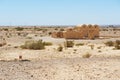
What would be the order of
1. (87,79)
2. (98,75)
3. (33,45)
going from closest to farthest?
1. (87,79)
2. (98,75)
3. (33,45)

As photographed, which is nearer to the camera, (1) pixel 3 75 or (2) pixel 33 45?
(1) pixel 3 75

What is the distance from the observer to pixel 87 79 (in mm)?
12602

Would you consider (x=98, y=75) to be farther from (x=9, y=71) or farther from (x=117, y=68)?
(x=9, y=71)

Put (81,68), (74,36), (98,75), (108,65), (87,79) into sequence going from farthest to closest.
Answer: (74,36) < (108,65) < (81,68) < (98,75) < (87,79)

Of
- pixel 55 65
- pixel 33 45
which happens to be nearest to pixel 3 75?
pixel 55 65

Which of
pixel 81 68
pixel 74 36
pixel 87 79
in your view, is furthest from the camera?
pixel 74 36

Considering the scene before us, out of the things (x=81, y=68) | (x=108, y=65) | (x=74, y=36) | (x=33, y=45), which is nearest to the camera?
(x=81, y=68)

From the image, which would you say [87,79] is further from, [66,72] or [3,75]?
[3,75]

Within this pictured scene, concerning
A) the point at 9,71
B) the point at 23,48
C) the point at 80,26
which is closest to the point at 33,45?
the point at 23,48

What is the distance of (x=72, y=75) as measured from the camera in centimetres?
1349

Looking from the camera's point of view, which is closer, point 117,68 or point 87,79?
point 87,79

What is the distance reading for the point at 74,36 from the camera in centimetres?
5272

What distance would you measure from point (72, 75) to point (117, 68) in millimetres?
3130

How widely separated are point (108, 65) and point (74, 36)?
3624cm
